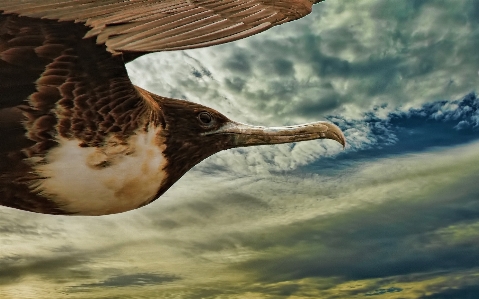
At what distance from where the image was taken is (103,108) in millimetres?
2512

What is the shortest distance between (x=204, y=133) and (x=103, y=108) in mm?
574

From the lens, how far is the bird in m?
1.98

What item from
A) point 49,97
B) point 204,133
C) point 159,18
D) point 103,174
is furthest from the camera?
point 204,133

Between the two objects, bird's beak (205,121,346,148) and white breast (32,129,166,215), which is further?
bird's beak (205,121,346,148)

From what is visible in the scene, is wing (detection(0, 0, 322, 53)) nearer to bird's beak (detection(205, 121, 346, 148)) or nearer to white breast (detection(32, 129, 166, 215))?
white breast (detection(32, 129, 166, 215))

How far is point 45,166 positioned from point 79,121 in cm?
24

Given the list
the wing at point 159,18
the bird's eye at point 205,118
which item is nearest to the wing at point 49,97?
the wing at point 159,18

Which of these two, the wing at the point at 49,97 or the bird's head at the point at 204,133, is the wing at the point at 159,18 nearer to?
the wing at the point at 49,97

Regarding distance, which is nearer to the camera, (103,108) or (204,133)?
(103,108)

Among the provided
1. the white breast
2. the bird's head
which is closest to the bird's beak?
the bird's head

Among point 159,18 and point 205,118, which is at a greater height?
point 205,118

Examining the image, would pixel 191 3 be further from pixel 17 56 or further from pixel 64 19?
pixel 17 56

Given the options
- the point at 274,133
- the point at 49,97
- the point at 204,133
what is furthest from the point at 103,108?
the point at 274,133

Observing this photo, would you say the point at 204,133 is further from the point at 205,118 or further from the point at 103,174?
the point at 103,174
